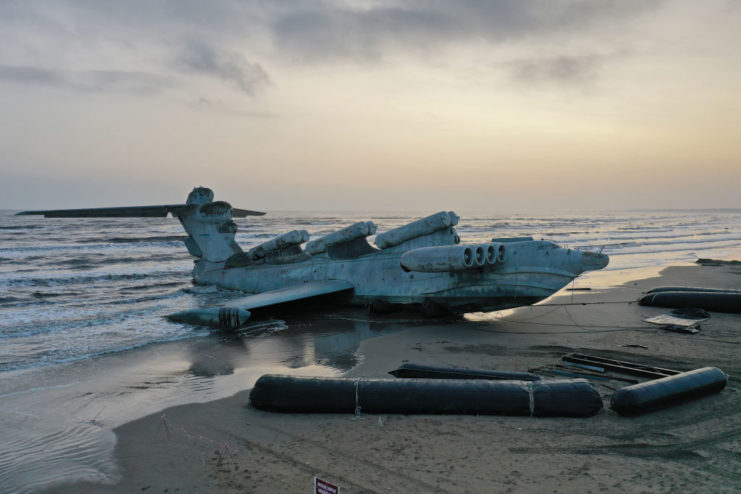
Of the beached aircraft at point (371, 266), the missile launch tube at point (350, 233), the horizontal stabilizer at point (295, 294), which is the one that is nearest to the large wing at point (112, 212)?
the beached aircraft at point (371, 266)

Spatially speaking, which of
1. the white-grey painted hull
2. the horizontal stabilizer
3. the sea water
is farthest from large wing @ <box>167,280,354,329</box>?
the white-grey painted hull

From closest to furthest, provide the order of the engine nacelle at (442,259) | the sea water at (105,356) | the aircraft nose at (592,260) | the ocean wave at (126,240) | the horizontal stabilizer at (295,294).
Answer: the sea water at (105,356) → the aircraft nose at (592,260) → the engine nacelle at (442,259) → the horizontal stabilizer at (295,294) → the ocean wave at (126,240)

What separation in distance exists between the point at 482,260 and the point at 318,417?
7962 millimetres

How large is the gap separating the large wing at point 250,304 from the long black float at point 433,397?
254 inches

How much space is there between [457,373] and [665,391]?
3399mm

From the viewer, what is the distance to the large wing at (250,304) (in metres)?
14.6

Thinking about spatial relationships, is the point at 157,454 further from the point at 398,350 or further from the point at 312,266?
the point at 312,266

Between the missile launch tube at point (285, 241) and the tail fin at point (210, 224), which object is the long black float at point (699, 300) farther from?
the tail fin at point (210, 224)

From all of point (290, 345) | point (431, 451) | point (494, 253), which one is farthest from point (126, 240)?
point (431, 451)

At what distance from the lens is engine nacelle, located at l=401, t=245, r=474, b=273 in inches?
566

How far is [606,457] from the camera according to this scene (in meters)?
6.62

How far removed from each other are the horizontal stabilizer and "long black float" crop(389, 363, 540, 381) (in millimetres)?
7091

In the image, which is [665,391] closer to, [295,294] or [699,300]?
[699,300]

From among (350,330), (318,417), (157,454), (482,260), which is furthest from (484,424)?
(350,330)
